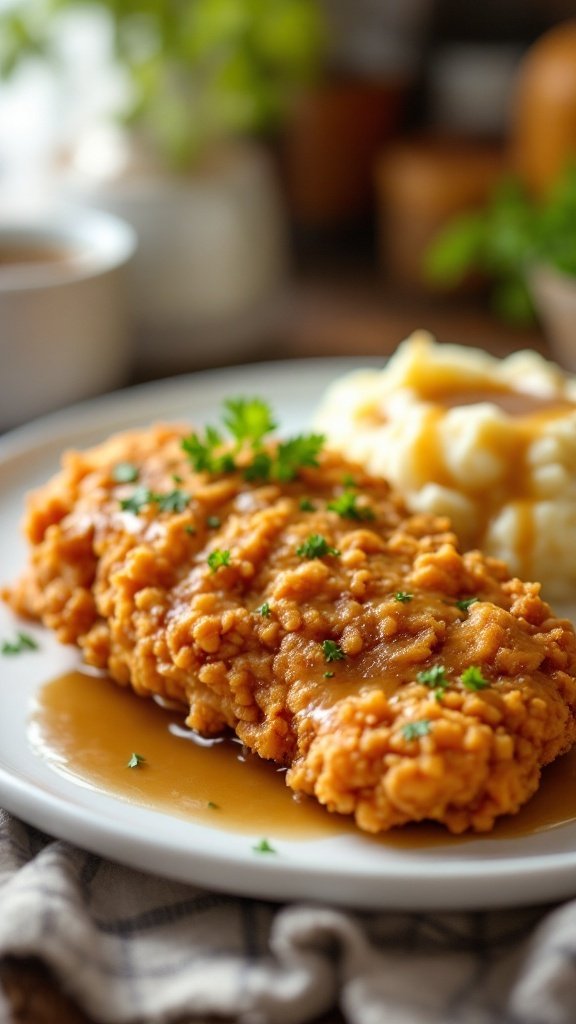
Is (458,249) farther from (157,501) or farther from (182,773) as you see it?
(182,773)

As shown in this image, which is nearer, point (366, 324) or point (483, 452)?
point (483, 452)

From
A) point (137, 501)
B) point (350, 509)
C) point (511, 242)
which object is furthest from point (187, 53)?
point (350, 509)

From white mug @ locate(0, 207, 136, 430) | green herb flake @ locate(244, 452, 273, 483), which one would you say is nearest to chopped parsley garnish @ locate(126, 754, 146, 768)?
green herb flake @ locate(244, 452, 273, 483)

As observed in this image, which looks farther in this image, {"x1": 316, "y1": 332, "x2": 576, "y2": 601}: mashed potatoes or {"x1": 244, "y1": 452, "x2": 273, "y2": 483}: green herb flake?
{"x1": 316, "y1": 332, "x2": 576, "y2": 601}: mashed potatoes

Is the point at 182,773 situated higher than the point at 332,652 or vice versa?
the point at 332,652

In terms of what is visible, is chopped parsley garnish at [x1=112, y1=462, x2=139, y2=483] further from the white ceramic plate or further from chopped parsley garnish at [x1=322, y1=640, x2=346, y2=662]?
chopped parsley garnish at [x1=322, y1=640, x2=346, y2=662]

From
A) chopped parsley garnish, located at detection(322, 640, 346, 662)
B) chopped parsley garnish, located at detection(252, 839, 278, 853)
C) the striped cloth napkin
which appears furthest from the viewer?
chopped parsley garnish, located at detection(322, 640, 346, 662)
